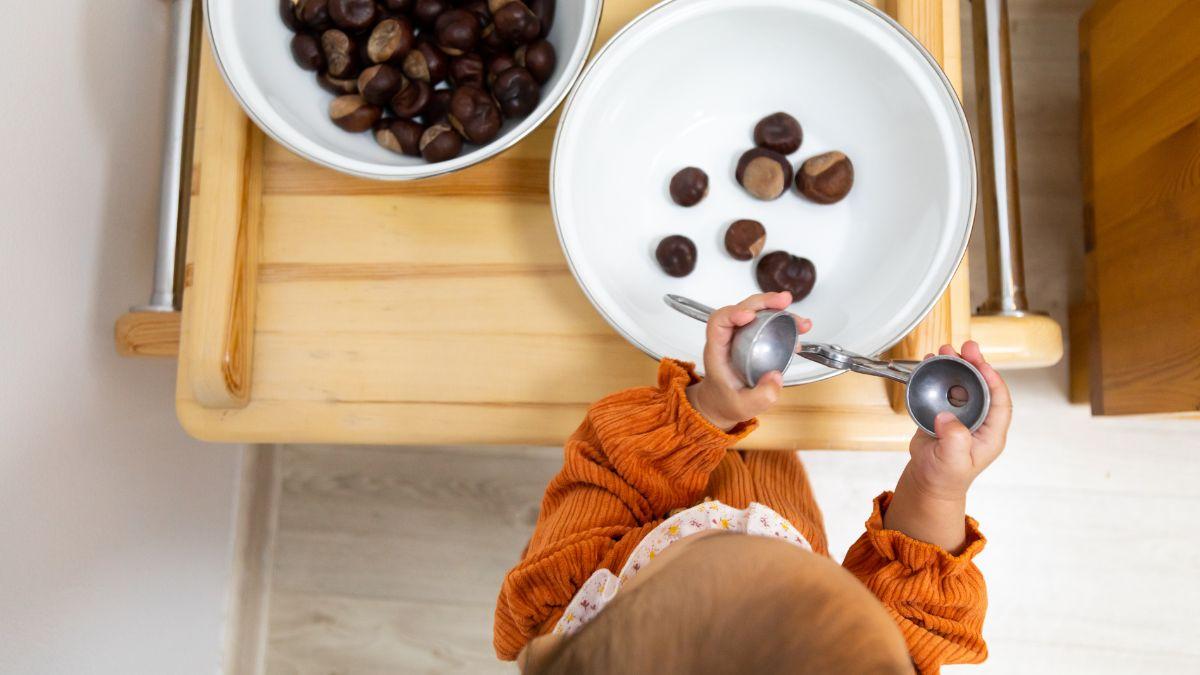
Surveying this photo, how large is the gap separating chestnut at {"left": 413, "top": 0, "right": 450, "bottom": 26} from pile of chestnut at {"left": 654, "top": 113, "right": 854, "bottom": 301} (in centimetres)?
23

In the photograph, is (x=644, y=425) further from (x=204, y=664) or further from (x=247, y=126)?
(x=204, y=664)

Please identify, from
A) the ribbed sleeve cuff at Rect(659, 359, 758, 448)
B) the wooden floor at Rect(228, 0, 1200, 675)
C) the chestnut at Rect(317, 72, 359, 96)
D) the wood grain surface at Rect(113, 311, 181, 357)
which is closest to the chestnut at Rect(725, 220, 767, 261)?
the ribbed sleeve cuff at Rect(659, 359, 758, 448)

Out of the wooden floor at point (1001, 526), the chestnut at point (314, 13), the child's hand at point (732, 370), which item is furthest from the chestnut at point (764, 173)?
the wooden floor at point (1001, 526)

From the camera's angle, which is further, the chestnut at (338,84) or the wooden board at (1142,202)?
the wooden board at (1142,202)

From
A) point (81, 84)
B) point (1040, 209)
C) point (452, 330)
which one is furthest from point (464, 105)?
point (1040, 209)

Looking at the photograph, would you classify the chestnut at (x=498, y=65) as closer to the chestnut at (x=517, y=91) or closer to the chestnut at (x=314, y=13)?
the chestnut at (x=517, y=91)

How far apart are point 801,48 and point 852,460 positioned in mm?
677

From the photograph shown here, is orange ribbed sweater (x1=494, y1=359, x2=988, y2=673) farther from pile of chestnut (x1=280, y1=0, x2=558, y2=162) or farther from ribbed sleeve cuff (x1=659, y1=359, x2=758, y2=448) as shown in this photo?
pile of chestnut (x1=280, y1=0, x2=558, y2=162)

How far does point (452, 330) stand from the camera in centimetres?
65

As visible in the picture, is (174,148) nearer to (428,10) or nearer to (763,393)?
(428,10)

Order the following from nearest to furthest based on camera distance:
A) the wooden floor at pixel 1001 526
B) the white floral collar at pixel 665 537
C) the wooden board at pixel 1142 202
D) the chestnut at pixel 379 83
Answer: the white floral collar at pixel 665 537 → the chestnut at pixel 379 83 → the wooden board at pixel 1142 202 → the wooden floor at pixel 1001 526

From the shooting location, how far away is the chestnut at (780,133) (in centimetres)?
64

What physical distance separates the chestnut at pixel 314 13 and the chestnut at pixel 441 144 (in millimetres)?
124

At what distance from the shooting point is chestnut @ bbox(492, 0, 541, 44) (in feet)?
2.02
